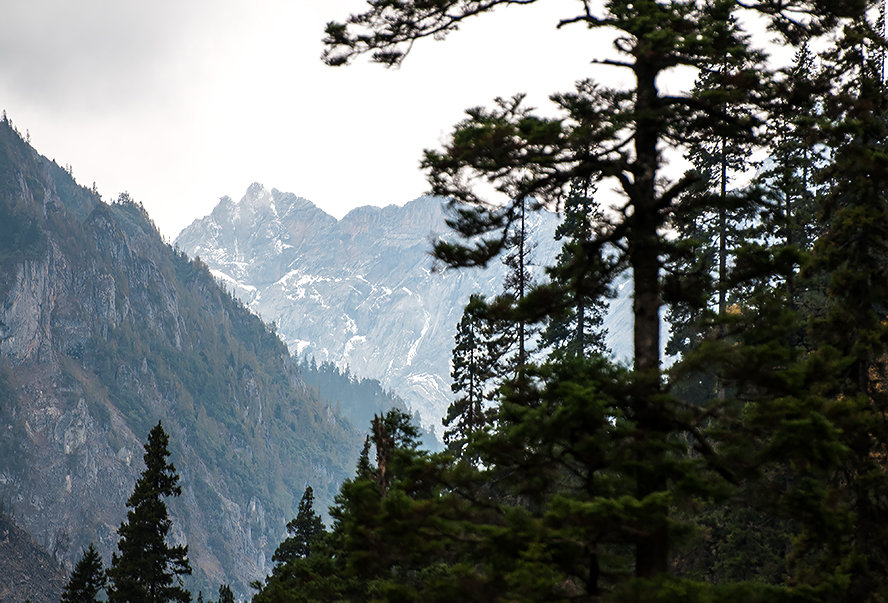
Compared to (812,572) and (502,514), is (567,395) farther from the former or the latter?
(812,572)

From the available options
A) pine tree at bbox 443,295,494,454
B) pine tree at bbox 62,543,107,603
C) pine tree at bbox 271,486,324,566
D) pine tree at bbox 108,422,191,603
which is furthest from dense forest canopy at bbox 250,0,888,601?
pine tree at bbox 62,543,107,603

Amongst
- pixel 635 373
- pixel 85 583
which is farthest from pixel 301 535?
pixel 635 373

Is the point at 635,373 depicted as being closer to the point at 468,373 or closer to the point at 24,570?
the point at 468,373

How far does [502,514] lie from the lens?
404 inches

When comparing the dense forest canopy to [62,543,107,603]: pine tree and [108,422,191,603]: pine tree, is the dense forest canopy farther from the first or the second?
[62,543,107,603]: pine tree

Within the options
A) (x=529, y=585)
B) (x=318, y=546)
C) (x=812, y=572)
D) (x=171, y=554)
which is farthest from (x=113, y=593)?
(x=529, y=585)

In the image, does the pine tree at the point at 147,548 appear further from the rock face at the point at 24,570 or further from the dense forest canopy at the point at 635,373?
the rock face at the point at 24,570

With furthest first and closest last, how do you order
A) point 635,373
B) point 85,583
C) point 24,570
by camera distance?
point 24,570, point 85,583, point 635,373

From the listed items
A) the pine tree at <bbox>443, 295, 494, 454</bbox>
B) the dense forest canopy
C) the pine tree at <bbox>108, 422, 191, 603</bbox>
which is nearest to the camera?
the dense forest canopy

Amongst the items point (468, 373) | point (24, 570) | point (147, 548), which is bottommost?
point (147, 548)

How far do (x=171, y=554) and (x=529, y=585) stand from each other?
34.7 meters

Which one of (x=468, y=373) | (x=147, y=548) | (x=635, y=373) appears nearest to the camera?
(x=635, y=373)

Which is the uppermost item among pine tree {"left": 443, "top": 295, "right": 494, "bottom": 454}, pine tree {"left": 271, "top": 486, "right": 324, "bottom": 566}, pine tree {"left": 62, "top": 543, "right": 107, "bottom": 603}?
pine tree {"left": 443, "top": 295, "right": 494, "bottom": 454}

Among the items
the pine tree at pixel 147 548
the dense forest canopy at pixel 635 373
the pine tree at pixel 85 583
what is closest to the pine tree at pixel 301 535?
the pine tree at pixel 85 583
